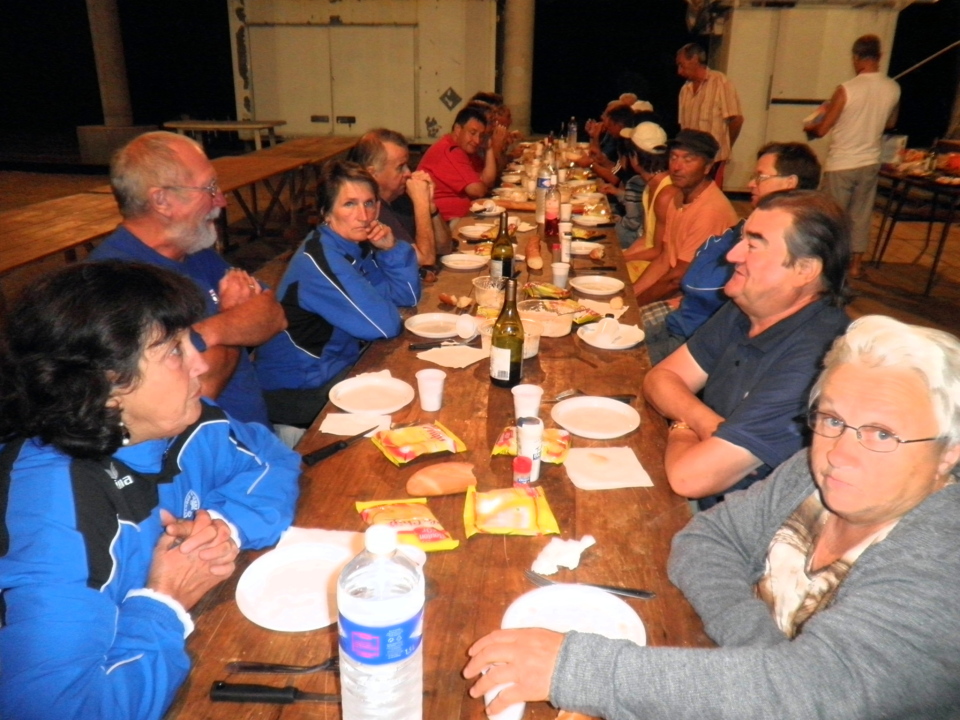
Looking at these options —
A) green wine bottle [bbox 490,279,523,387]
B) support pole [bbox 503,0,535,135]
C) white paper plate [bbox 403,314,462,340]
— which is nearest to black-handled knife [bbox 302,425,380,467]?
green wine bottle [bbox 490,279,523,387]

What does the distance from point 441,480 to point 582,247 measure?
8.70 feet

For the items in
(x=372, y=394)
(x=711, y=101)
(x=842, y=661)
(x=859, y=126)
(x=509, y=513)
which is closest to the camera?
(x=842, y=661)

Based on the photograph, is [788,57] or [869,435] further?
[788,57]

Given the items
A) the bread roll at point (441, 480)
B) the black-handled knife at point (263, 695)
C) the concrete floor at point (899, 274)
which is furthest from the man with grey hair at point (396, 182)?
the concrete floor at point (899, 274)

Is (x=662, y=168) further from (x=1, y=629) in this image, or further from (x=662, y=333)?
(x=1, y=629)

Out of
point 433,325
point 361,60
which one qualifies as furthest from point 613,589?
point 361,60

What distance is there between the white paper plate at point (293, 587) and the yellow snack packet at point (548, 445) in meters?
0.51

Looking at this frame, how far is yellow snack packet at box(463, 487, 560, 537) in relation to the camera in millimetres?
1479

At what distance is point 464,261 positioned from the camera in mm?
3738

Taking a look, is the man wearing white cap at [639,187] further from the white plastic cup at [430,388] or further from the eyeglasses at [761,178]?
the white plastic cup at [430,388]

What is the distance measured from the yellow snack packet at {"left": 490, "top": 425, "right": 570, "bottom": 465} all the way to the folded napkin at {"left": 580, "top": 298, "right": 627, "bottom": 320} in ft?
3.64

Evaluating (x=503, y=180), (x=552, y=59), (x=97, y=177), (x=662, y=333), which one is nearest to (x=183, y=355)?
(x=662, y=333)

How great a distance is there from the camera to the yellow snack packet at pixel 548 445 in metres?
1.76

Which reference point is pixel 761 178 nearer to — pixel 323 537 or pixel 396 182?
pixel 396 182
